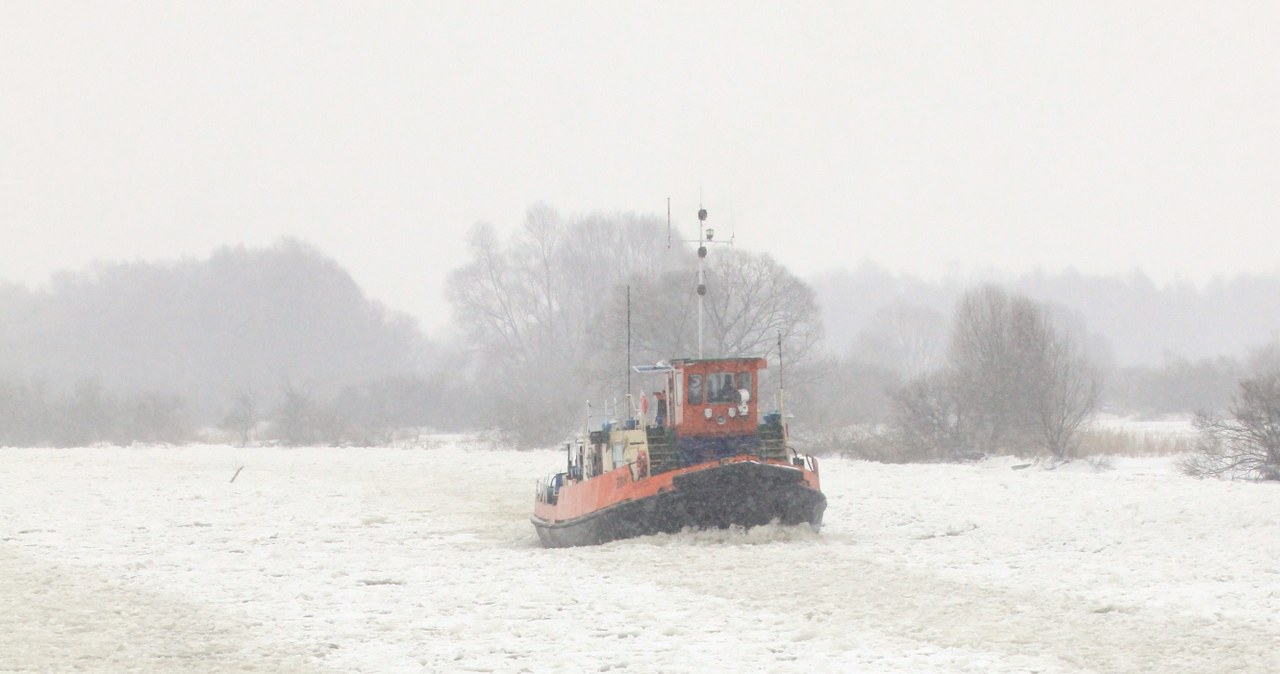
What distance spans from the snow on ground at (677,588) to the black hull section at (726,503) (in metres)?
0.32

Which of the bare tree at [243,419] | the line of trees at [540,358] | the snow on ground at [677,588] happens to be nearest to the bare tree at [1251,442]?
the line of trees at [540,358]

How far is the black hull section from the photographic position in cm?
2122

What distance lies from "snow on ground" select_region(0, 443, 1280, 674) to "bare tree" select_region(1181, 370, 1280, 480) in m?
4.13

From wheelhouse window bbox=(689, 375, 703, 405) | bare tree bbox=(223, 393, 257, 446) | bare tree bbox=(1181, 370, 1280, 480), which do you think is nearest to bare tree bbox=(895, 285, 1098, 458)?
bare tree bbox=(1181, 370, 1280, 480)

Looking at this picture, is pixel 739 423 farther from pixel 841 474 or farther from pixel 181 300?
pixel 181 300

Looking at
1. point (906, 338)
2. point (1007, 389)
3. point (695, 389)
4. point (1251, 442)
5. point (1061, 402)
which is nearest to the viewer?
point (695, 389)

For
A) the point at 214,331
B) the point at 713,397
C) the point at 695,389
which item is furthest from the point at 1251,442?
the point at 214,331

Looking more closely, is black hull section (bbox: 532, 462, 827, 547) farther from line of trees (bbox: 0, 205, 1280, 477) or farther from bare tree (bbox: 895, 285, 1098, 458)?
bare tree (bbox: 895, 285, 1098, 458)

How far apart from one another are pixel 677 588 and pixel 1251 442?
24.5 meters

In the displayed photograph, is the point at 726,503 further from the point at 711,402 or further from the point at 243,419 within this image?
the point at 243,419

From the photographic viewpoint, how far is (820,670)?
11242 mm

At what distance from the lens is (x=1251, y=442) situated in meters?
35.6

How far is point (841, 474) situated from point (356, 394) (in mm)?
52584

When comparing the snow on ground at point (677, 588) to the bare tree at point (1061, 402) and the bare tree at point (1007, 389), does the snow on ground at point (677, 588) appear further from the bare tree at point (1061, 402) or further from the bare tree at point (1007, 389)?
the bare tree at point (1007, 389)
